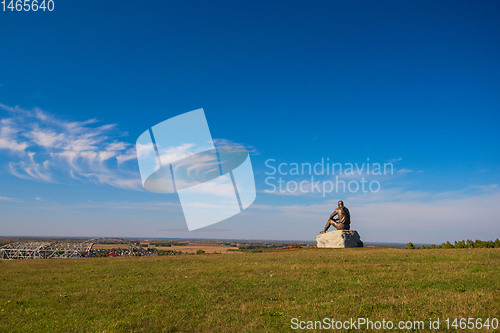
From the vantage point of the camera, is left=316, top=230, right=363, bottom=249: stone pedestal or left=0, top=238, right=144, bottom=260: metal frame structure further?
left=0, top=238, right=144, bottom=260: metal frame structure

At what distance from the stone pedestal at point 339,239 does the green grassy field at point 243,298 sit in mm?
20103

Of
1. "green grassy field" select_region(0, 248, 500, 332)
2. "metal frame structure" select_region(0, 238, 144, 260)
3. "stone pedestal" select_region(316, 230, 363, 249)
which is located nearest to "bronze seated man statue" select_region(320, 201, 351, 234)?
"stone pedestal" select_region(316, 230, 363, 249)

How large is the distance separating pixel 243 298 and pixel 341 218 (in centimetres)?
3214

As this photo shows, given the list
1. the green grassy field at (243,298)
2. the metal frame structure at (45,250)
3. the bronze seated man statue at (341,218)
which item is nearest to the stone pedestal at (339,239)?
the bronze seated man statue at (341,218)

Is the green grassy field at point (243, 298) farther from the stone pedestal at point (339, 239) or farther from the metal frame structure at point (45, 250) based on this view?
the metal frame structure at point (45, 250)

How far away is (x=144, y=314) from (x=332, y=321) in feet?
20.9

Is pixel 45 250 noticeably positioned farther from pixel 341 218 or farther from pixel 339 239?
pixel 341 218

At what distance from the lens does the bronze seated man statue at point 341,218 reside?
40312mm

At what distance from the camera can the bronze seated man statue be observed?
132 ft

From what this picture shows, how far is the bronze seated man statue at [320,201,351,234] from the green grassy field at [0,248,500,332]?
22632 millimetres

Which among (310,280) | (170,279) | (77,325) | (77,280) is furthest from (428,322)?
(77,280)

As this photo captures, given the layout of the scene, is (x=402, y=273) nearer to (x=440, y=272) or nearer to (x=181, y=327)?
(x=440, y=272)

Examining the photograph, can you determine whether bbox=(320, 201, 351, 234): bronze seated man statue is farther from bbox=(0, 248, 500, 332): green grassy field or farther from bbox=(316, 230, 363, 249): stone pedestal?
bbox=(0, 248, 500, 332): green grassy field

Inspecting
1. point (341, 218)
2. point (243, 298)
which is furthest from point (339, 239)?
point (243, 298)
